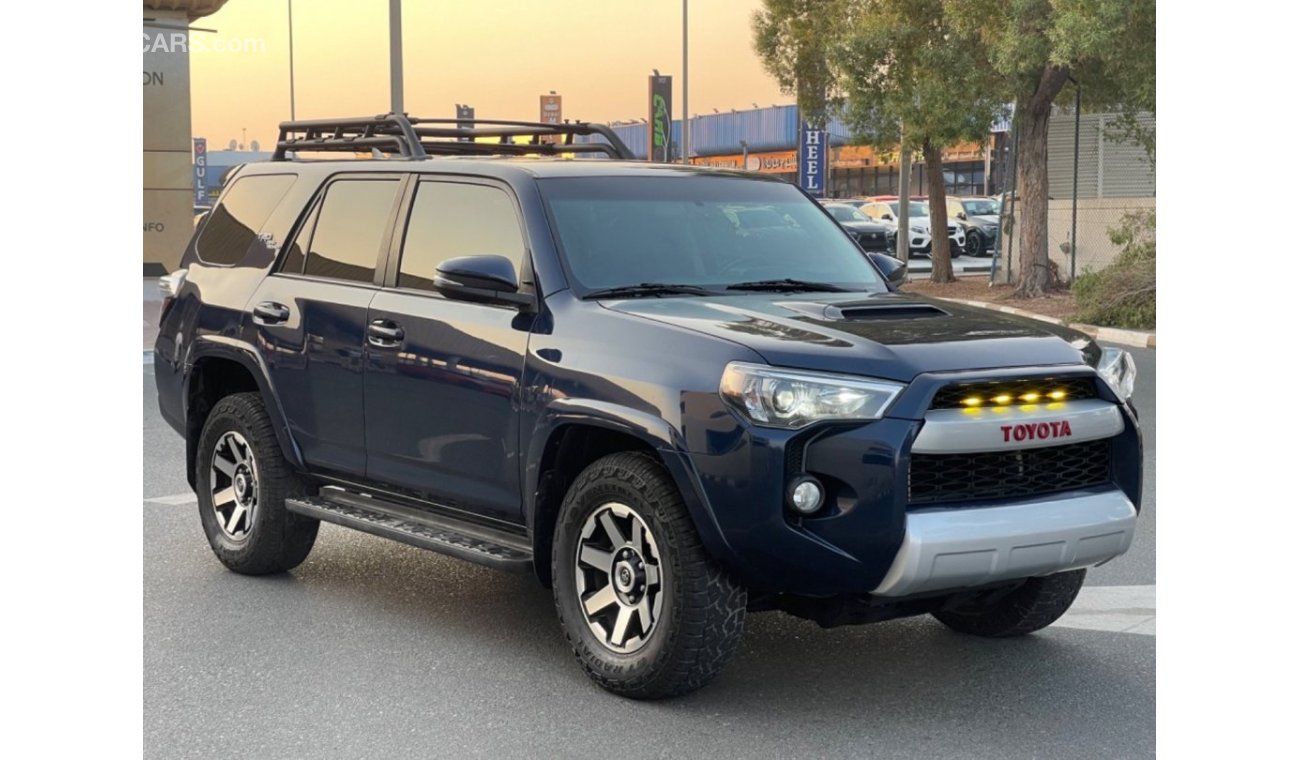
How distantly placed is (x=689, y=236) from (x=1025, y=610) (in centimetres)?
188

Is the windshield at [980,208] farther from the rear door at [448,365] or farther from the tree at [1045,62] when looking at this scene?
the rear door at [448,365]

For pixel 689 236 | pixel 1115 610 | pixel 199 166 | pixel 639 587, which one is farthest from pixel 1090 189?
pixel 199 166

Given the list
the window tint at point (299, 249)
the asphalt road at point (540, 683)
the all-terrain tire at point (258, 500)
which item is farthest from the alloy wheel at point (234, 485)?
the window tint at point (299, 249)

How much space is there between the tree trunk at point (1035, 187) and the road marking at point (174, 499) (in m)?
19.7

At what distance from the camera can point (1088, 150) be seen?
1250 inches

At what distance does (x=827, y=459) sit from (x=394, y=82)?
18.5m

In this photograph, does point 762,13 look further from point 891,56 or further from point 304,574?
point 304,574

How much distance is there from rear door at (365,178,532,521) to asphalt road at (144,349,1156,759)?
63 cm

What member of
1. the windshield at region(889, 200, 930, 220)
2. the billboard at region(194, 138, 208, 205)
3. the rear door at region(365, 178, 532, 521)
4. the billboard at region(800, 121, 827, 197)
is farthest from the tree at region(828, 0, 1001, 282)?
the billboard at region(194, 138, 208, 205)

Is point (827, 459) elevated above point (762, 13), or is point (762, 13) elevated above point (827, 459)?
point (762, 13)

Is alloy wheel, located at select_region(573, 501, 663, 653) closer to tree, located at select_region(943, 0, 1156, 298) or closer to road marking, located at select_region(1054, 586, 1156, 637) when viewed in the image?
road marking, located at select_region(1054, 586, 1156, 637)

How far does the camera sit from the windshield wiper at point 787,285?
6367 millimetres

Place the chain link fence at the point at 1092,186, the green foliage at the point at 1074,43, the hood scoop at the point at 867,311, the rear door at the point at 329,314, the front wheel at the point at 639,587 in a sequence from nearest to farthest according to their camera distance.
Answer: the front wheel at the point at 639,587, the hood scoop at the point at 867,311, the rear door at the point at 329,314, the green foliage at the point at 1074,43, the chain link fence at the point at 1092,186
